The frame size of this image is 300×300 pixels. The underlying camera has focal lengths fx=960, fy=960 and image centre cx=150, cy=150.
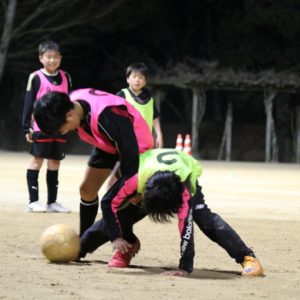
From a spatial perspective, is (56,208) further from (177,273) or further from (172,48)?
(172,48)

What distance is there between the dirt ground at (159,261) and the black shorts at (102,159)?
827 millimetres

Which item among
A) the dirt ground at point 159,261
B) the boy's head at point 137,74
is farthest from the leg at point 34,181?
the boy's head at point 137,74

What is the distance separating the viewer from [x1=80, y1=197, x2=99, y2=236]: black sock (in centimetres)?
836

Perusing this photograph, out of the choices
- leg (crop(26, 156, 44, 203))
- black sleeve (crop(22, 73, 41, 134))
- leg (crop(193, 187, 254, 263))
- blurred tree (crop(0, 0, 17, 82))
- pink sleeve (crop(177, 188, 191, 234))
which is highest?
blurred tree (crop(0, 0, 17, 82))

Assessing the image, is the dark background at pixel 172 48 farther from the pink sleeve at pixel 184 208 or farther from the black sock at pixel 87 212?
the pink sleeve at pixel 184 208

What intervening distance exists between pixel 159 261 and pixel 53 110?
80.0 inches

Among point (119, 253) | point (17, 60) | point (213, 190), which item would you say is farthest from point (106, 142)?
point (17, 60)

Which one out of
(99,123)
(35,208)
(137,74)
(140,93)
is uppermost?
(137,74)

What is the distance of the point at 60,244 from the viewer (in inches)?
310

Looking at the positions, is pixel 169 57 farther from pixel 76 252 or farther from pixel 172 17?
pixel 76 252

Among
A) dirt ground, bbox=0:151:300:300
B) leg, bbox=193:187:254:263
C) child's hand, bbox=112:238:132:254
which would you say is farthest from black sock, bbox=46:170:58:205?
child's hand, bbox=112:238:132:254

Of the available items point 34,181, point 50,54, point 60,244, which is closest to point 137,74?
point 50,54

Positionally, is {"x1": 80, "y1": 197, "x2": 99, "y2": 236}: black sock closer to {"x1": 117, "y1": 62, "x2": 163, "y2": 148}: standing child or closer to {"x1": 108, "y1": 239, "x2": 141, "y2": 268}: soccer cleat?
{"x1": 108, "y1": 239, "x2": 141, "y2": 268}: soccer cleat

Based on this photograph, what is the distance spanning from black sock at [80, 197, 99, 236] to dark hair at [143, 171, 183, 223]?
129 cm
